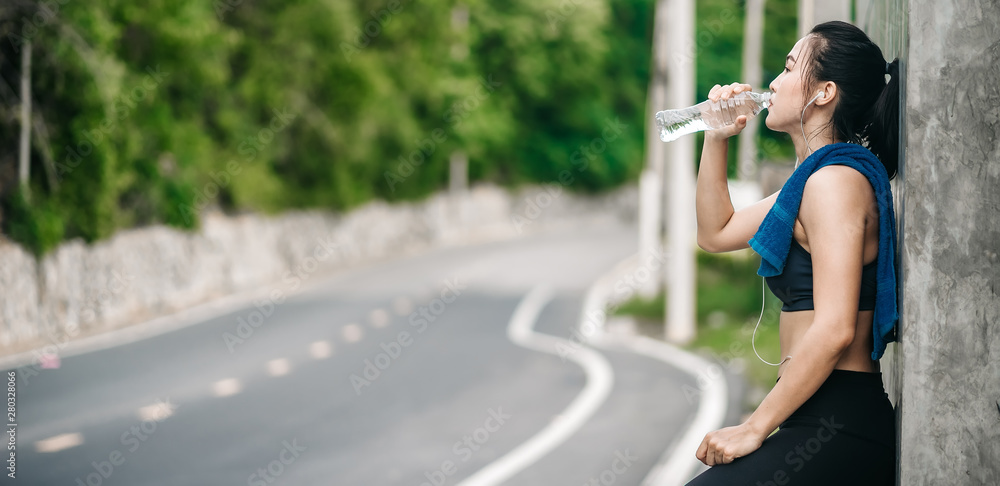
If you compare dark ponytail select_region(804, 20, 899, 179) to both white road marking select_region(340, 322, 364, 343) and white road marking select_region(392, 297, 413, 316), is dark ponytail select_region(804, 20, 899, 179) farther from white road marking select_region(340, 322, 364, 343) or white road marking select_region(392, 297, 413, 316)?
white road marking select_region(392, 297, 413, 316)

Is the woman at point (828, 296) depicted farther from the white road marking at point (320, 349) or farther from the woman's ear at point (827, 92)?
the white road marking at point (320, 349)

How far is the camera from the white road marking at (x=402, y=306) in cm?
1772

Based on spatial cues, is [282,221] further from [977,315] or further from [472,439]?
[977,315]

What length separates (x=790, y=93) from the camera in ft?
8.38

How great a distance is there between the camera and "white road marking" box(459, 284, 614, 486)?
750 cm

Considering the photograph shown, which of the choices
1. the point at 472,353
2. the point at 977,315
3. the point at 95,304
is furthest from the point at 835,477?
the point at 95,304

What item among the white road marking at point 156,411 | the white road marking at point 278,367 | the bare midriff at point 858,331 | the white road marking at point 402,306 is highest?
the bare midriff at point 858,331

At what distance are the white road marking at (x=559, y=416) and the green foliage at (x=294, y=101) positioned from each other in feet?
24.7

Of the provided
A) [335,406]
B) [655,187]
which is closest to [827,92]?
[335,406]

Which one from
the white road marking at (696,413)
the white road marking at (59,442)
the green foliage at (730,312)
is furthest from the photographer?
the green foliage at (730,312)

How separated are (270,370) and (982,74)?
10.4 meters

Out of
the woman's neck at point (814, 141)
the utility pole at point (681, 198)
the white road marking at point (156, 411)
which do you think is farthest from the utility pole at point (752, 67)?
the woman's neck at point (814, 141)

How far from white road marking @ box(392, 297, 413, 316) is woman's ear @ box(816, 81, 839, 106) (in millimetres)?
15242

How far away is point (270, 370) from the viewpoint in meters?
11.7
